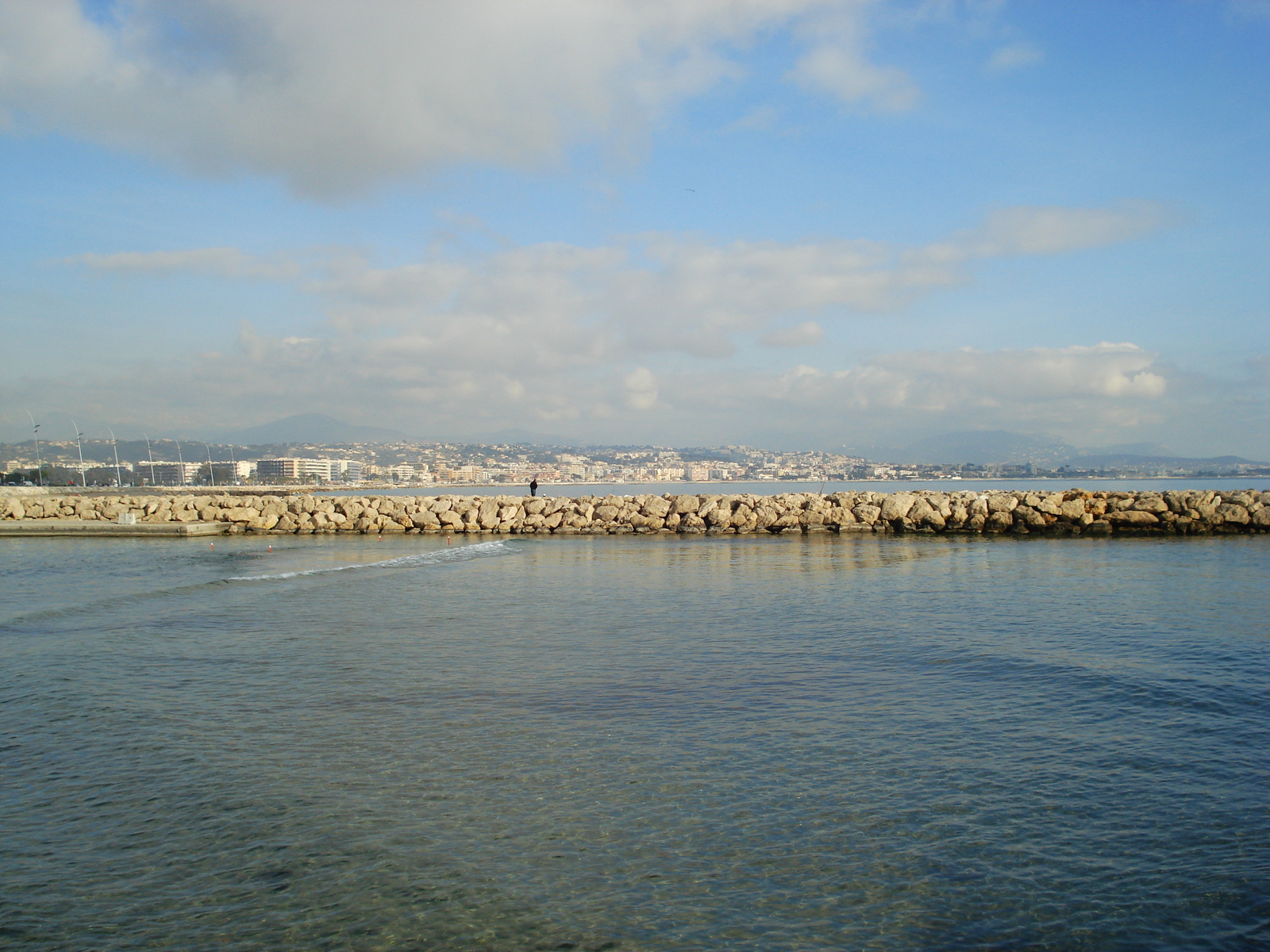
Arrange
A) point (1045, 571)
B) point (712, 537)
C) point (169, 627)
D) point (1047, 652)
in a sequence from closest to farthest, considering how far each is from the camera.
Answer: point (1047, 652) < point (169, 627) < point (1045, 571) < point (712, 537)

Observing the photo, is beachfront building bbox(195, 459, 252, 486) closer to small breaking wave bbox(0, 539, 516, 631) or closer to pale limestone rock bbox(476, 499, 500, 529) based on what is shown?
pale limestone rock bbox(476, 499, 500, 529)

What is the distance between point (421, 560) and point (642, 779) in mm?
16510

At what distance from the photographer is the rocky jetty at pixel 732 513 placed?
27.0 m

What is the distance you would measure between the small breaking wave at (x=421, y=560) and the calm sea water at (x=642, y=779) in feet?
16.0

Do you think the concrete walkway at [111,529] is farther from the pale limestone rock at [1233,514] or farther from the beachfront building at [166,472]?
the beachfront building at [166,472]

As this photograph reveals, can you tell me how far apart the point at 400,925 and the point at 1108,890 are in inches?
146

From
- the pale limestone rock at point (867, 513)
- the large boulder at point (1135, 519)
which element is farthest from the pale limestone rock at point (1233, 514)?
the pale limestone rock at point (867, 513)

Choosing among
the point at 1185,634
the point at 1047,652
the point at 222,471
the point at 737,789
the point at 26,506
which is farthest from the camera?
the point at 222,471

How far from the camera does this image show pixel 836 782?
19.0 feet

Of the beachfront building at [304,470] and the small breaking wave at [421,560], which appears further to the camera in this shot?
the beachfront building at [304,470]

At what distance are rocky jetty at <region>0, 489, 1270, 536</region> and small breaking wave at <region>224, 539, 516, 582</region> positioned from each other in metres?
5.95

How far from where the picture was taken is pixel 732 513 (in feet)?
99.4

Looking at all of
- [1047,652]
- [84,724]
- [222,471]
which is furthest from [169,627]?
[222,471]

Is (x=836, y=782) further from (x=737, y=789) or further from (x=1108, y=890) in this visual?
(x=1108, y=890)
